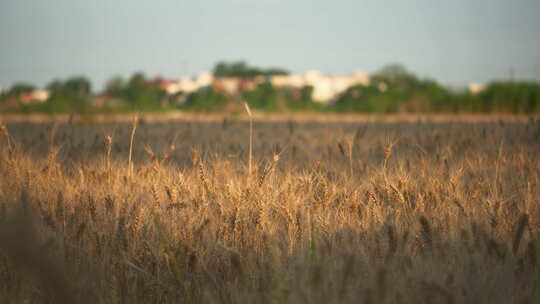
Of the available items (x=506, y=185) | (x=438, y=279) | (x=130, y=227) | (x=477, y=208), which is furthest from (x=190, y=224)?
(x=506, y=185)

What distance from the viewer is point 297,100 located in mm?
31047

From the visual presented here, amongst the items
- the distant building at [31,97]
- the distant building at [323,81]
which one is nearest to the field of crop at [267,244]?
the distant building at [31,97]

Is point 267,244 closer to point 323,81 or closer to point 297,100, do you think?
point 297,100

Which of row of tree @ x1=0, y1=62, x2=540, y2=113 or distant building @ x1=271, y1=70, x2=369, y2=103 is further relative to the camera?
distant building @ x1=271, y1=70, x2=369, y2=103

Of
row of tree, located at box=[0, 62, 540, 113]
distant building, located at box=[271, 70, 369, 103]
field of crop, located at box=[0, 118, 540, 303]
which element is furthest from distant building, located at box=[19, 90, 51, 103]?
distant building, located at box=[271, 70, 369, 103]

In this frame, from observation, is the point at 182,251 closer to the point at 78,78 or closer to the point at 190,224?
the point at 190,224

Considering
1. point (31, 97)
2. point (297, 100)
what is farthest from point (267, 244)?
point (31, 97)

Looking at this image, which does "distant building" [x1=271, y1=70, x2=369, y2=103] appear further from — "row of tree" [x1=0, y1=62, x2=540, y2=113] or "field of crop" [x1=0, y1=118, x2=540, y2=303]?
"field of crop" [x1=0, y1=118, x2=540, y2=303]

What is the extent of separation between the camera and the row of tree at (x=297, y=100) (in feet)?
49.3

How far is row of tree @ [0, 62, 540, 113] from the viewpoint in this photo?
15.0 metres

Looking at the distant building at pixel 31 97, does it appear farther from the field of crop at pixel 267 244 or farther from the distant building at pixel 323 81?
the distant building at pixel 323 81

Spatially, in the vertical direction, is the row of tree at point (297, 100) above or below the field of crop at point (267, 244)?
above

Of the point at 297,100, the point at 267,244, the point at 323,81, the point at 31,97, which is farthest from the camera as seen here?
the point at 323,81

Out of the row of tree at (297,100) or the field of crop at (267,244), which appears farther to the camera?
the row of tree at (297,100)
